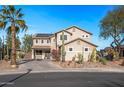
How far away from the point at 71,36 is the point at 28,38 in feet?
196

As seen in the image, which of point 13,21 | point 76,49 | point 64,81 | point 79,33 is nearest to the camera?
→ point 64,81

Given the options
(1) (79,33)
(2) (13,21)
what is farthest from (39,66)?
(1) (79,33)

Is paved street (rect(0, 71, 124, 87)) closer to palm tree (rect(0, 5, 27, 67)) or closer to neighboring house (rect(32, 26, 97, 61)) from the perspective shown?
palm tree (rect(0, 5, 27, 67))

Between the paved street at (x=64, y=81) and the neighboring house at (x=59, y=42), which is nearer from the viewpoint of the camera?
the paved street at (x=64, y=81)

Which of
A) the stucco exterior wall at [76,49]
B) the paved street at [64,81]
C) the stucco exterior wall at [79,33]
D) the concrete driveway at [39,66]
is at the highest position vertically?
the stucco exterior wall at [79,33]

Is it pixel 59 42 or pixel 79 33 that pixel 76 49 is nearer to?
pixel 59 42

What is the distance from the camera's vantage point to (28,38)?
12125cm

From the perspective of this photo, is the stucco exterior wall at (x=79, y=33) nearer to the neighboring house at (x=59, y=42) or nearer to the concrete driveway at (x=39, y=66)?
the neighboring house at (x=59, y=42)

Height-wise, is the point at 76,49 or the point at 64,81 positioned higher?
the point at 76,49

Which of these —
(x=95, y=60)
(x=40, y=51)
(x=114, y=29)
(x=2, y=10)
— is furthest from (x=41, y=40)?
(x=2, y=10)

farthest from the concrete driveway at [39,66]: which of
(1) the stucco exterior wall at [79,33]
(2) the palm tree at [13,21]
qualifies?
(1) the stucco exterior wall at [79,33]

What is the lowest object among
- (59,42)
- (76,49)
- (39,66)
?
(39,66)
